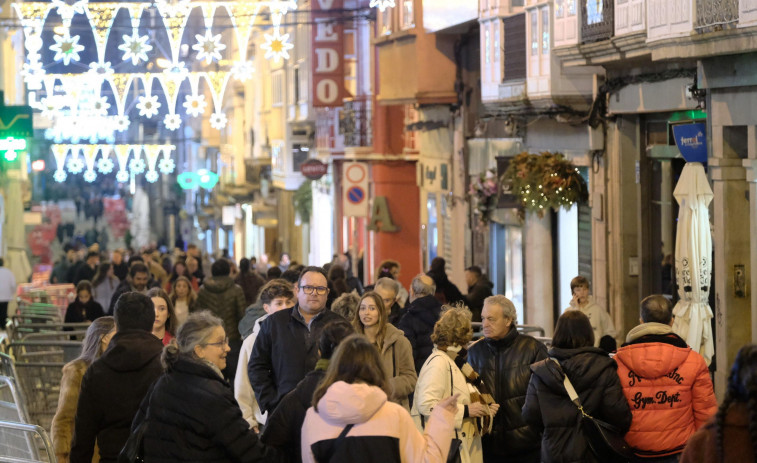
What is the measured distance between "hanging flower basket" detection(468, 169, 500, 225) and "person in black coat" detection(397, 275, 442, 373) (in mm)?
10906

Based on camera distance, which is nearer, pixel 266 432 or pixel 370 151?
pixel 266 432

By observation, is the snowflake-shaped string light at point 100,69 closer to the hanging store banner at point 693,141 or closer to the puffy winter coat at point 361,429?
the hanging store banner at point 693,141

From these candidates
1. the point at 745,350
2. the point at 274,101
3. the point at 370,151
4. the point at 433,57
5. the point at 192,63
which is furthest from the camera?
the point at 192,63

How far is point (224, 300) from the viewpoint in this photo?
17.2 metres

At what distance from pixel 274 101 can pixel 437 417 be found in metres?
45.4

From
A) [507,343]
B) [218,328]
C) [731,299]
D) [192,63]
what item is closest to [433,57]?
[731,299]

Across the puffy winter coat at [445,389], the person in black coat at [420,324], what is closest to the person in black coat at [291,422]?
the puffy winter coat at [445,389]

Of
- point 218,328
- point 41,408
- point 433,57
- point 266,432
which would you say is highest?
point 433,57

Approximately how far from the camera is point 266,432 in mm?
7297

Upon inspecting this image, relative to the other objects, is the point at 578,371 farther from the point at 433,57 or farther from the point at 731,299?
the point at 433,57

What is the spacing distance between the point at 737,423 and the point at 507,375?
13.8 ft

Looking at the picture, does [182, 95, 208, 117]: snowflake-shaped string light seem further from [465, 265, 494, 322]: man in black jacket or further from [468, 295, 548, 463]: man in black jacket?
[468, 295, 548, 463]: man in black jacket

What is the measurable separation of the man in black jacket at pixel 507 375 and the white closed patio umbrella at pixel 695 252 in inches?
237

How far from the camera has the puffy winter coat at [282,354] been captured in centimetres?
960
